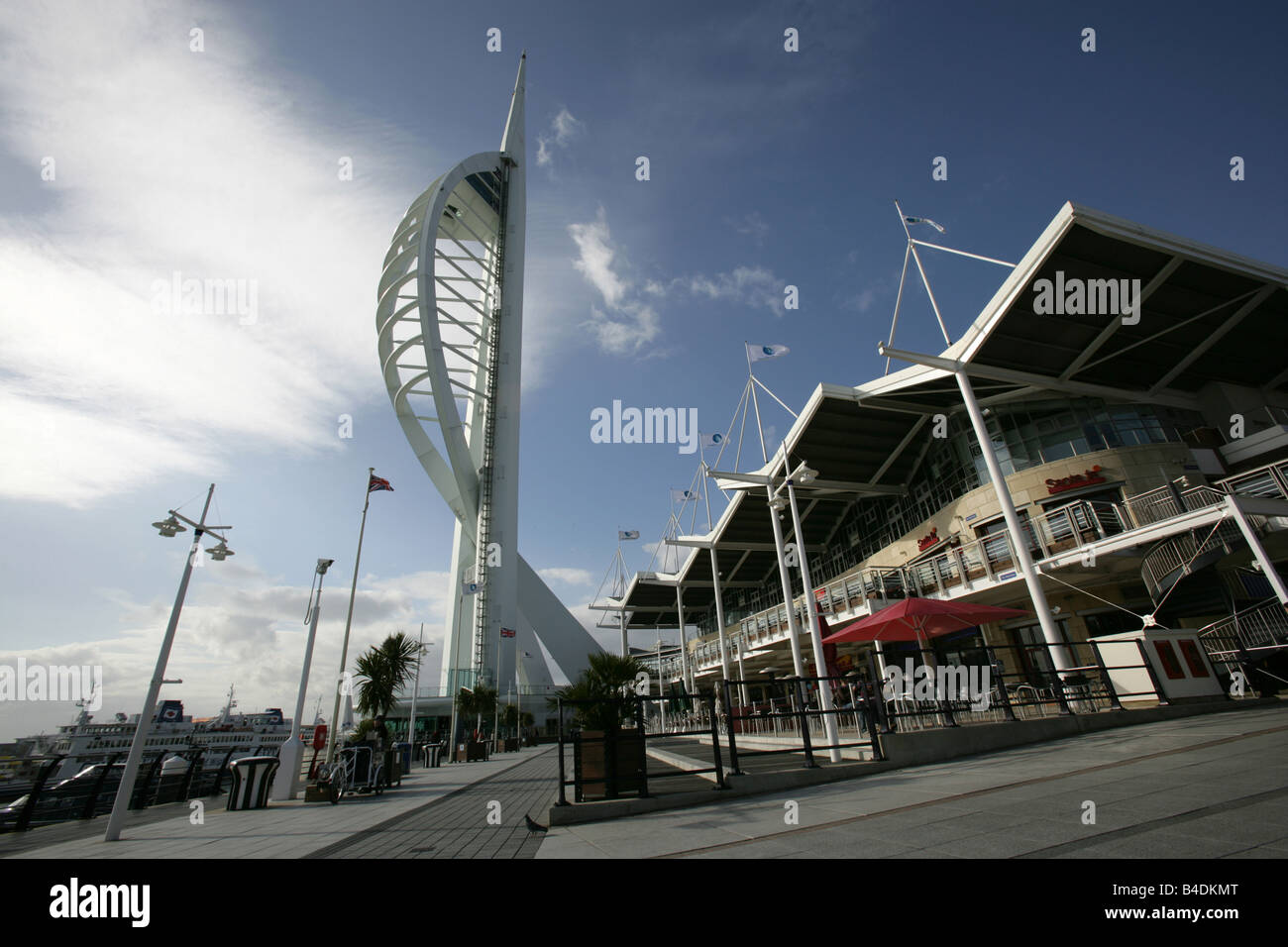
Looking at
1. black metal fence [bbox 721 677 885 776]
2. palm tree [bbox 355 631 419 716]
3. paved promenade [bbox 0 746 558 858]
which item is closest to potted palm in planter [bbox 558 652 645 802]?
black metal fence [bbox 721 677 885 776]

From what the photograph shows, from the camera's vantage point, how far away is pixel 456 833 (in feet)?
21.4

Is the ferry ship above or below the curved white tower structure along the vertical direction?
below

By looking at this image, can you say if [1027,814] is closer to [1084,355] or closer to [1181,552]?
[1181,552]

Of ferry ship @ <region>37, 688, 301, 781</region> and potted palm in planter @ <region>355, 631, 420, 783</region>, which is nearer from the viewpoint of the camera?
potted palm in planter @ <region>355, 631, 420, 783</region>

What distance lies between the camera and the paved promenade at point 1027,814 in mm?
3328

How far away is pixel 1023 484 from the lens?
1945cm

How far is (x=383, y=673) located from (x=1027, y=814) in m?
17.3

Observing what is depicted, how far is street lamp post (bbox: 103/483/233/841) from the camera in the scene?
7.77 metres

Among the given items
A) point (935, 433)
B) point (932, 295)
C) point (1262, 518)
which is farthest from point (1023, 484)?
point (932, 295)

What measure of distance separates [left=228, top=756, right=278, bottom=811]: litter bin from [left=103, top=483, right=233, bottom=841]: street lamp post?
1.55m

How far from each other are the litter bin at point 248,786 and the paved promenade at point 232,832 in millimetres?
255

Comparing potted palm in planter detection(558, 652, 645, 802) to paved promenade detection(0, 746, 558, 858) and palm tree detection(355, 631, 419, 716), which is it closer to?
paved promenade detection(0, 746, 558, 858)

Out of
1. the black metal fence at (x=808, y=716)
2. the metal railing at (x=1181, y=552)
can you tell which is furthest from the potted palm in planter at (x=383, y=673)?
the metal railing at (x=1181, y=552)
